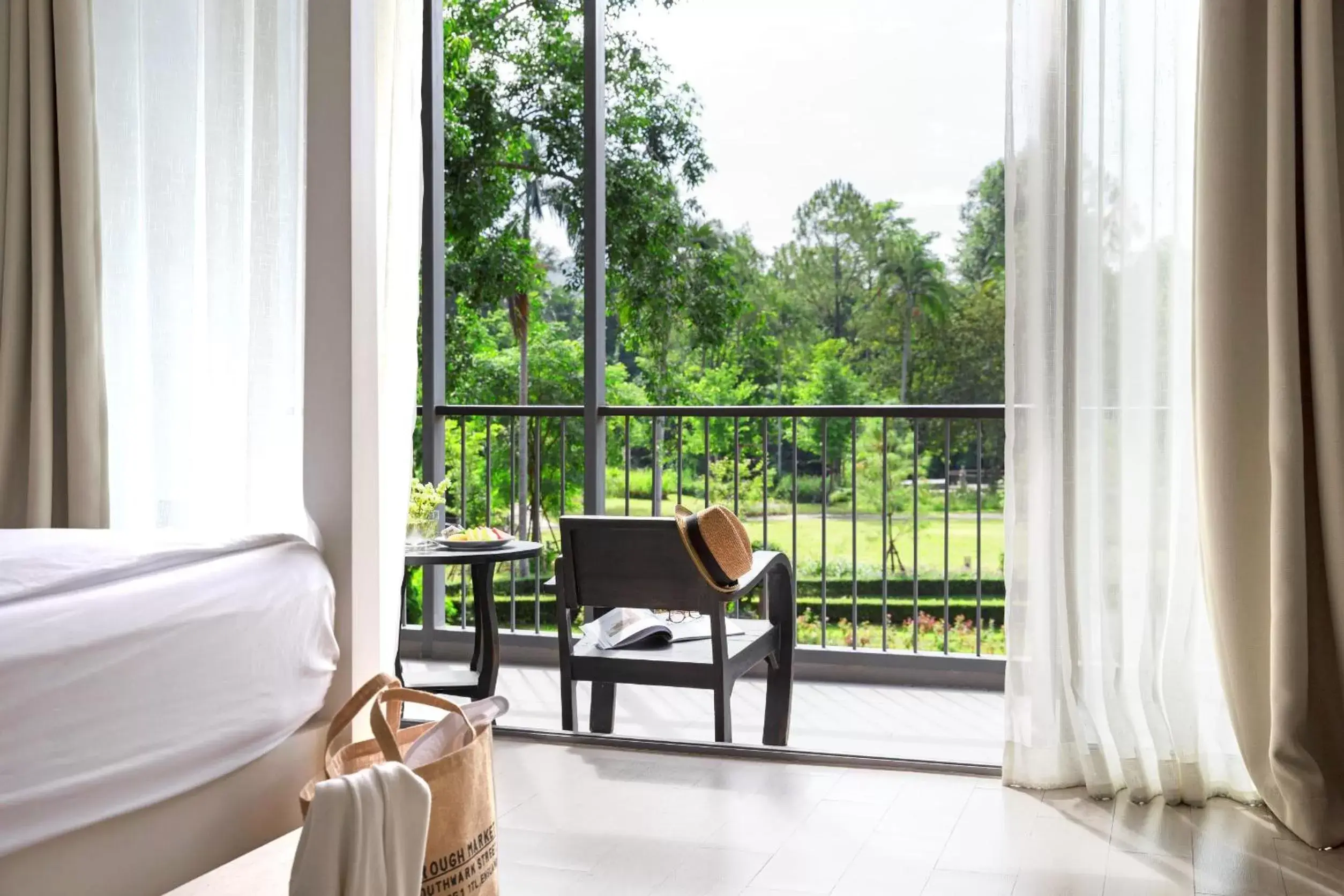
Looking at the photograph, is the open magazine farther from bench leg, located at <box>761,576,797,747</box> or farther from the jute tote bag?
the jute tote bag


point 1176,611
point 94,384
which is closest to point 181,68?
point 94,384

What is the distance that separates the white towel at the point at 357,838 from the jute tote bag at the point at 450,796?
0.09m

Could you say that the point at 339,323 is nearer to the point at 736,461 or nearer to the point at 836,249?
the point at 736,461

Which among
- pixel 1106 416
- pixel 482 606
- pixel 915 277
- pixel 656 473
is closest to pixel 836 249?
pixel 915 277

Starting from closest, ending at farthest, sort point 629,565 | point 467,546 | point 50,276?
1. point 50,276
2. point 629,565
3. point 467,546

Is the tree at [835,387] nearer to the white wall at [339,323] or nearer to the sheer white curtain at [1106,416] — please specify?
the sheer white curtain at [1106,416]

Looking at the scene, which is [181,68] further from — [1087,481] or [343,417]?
[1087,481]

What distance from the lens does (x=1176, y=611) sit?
99.2 inches

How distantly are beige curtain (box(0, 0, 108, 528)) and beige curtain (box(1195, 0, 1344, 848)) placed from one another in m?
2.54

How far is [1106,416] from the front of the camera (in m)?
2.59

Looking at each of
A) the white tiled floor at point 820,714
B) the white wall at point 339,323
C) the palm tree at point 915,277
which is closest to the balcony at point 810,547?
the white tiled floor at point 820,714

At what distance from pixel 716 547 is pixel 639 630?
1.25ft

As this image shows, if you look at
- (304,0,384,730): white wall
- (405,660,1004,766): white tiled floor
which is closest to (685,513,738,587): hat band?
(405,660,1004,766): white tiled floor

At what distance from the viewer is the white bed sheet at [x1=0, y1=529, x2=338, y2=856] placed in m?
1.55
